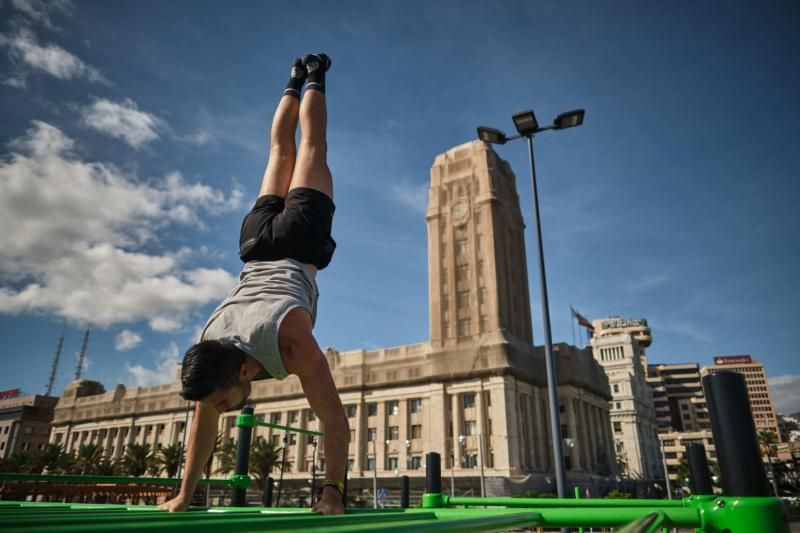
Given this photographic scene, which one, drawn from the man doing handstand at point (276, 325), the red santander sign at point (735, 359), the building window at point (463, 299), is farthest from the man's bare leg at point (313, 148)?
the red santander sign at point (735, 359)

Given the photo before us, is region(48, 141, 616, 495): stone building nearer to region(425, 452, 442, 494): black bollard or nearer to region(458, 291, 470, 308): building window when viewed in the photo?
region(458, 291, 470, 308): building window

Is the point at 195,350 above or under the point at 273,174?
under

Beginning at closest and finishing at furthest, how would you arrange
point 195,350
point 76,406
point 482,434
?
point 195,350
point 482,434
point 76,406

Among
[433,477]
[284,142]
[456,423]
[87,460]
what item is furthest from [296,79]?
[87,460]

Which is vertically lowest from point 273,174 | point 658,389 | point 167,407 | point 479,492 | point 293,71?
point 479,492

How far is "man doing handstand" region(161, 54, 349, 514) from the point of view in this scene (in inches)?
103

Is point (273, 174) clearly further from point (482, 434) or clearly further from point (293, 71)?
point (482, 434)

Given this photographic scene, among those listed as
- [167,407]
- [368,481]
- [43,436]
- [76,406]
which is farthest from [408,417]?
[43,436]

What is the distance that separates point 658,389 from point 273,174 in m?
134

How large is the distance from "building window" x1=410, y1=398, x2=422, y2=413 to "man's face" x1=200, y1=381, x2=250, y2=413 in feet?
182

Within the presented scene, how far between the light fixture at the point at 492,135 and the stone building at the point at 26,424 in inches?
4057

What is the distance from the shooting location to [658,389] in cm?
11869

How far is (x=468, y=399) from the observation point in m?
53.9

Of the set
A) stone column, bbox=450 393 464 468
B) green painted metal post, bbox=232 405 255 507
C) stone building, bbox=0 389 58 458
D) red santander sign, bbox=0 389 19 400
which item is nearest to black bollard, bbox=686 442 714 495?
green painted metal post, bbox=232 405 255 507
